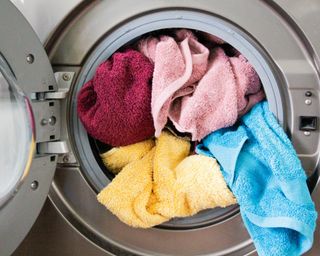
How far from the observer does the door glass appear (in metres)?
0.69

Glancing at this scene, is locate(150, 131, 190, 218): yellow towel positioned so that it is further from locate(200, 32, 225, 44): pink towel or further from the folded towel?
locate(200, 32, 225, 44): pink towel

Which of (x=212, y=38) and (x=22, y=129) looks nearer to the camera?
(x=22, y=129)

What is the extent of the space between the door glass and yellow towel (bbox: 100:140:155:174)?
0.55ft

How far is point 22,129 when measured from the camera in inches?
27.9

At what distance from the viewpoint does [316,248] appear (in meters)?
0.76

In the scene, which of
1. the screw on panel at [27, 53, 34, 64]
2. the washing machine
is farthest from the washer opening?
the screw on panel at [27, 53, 34, 64]

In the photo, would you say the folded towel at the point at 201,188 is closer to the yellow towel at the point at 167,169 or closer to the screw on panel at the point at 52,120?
the yellow towel at the point at 167,169

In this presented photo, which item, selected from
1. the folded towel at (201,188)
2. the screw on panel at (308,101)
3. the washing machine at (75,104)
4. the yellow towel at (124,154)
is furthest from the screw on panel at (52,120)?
the screw on panel at (308,101)

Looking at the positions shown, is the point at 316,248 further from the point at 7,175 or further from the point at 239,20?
the point at 7,175

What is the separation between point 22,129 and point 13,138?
0.07 feet

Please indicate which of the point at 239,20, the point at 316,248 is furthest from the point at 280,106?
the point at 316,248

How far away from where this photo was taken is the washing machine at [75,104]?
69 cm

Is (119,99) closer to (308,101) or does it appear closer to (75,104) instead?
(75,104)

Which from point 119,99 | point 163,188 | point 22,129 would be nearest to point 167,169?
point 163,188
